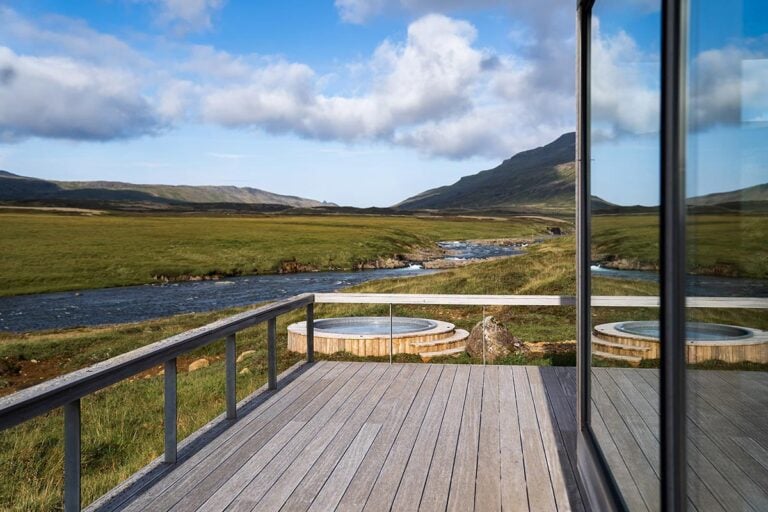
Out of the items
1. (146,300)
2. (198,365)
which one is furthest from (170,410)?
(146,300)

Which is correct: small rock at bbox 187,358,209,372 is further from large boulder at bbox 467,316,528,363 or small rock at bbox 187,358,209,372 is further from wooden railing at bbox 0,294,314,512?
wooden railing at bbox 0,294,314,512

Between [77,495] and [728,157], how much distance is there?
2.63 meters

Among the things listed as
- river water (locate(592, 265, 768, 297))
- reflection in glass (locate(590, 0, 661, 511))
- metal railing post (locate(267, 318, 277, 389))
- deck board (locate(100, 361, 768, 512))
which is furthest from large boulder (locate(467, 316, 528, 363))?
river water (locate(592, 265, 768, 297))

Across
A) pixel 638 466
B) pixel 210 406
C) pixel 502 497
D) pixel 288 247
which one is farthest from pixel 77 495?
pixel 288 247

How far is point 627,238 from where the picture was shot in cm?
199

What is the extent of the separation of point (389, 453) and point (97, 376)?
1.73 metres

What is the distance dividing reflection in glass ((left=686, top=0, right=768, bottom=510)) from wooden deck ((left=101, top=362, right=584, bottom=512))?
1.98m

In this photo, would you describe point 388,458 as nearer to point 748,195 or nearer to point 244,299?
point 748,195

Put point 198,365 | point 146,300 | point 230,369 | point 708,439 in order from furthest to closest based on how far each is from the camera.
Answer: point 146,300, point 198,365, point 230,369, point 708,439

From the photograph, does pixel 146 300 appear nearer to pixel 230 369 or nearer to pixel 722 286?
pixel 230 369

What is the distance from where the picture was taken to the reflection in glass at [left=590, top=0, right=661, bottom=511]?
5.41ft

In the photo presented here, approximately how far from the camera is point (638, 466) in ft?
6.22

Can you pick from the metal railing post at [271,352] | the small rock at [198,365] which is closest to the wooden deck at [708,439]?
the metal railing post at [271,352]

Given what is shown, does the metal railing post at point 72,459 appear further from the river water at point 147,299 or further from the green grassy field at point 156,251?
the green grassy field at point 156,251
